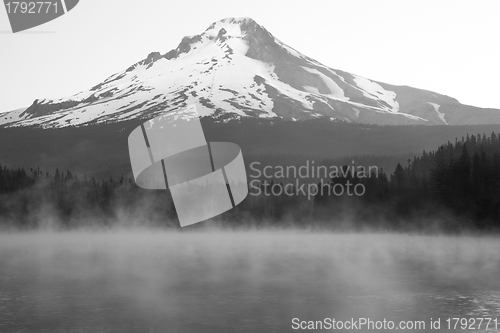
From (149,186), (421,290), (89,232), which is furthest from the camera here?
(149,186)

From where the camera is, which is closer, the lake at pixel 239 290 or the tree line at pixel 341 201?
the lake at pixel 239 290

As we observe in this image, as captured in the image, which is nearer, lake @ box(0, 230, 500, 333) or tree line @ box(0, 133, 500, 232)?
lake @ box(0, 230, 500, 333)

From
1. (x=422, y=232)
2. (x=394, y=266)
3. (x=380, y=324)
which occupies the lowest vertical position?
(x=422, y=232)

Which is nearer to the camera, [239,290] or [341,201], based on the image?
[239,290]

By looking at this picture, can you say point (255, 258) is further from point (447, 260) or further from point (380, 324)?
point (380, 324)

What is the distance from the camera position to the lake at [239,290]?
36.2 meters

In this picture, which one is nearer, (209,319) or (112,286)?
(209,319)

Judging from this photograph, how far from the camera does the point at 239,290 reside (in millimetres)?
47375

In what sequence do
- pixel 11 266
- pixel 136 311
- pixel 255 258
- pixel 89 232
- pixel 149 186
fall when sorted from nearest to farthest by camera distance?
pixel 136 311 → pixel 11 266 → pixel 255 258 → pixel 89 232 → pixel 149 186

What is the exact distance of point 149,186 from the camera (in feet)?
600

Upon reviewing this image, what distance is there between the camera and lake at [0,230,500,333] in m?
36.2

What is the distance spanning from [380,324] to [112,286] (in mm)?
21935

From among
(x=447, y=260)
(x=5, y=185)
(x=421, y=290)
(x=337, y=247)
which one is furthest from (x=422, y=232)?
(x=5, y=185)

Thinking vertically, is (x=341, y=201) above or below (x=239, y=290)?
below
